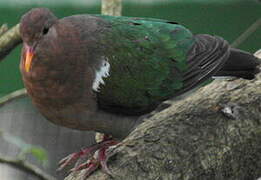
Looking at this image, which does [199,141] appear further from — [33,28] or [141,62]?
[33,28]

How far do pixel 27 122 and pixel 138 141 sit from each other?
7.24 feet

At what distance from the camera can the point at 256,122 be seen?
9.37 ft

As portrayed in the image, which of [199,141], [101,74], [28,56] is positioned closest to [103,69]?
[101,74]

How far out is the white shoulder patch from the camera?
2660 mm

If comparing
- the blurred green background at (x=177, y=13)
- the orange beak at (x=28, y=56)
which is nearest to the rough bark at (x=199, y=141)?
the orange beak at (x=28, y=56)

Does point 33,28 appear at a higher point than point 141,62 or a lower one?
higher

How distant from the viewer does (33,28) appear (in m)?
2.51

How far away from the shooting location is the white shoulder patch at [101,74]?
2.66 m

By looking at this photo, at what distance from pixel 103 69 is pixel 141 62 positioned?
206 mm

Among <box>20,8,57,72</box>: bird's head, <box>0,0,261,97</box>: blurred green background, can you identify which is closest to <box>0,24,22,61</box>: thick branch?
<box>20,8,57,72</box>: bird's head

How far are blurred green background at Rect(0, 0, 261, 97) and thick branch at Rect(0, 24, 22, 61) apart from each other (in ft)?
2.76

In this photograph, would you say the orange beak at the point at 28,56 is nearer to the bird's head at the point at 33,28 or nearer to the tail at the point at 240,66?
the bird's head at the point at 33,28

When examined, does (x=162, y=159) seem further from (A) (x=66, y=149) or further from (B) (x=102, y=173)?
(A) (x=66, y=149)

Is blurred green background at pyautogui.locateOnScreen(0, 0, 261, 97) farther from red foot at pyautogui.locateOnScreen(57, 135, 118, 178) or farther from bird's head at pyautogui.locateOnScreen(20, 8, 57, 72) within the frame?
bird's head at pyautogui.locateOnScreen(20, 8, 57, 72)
